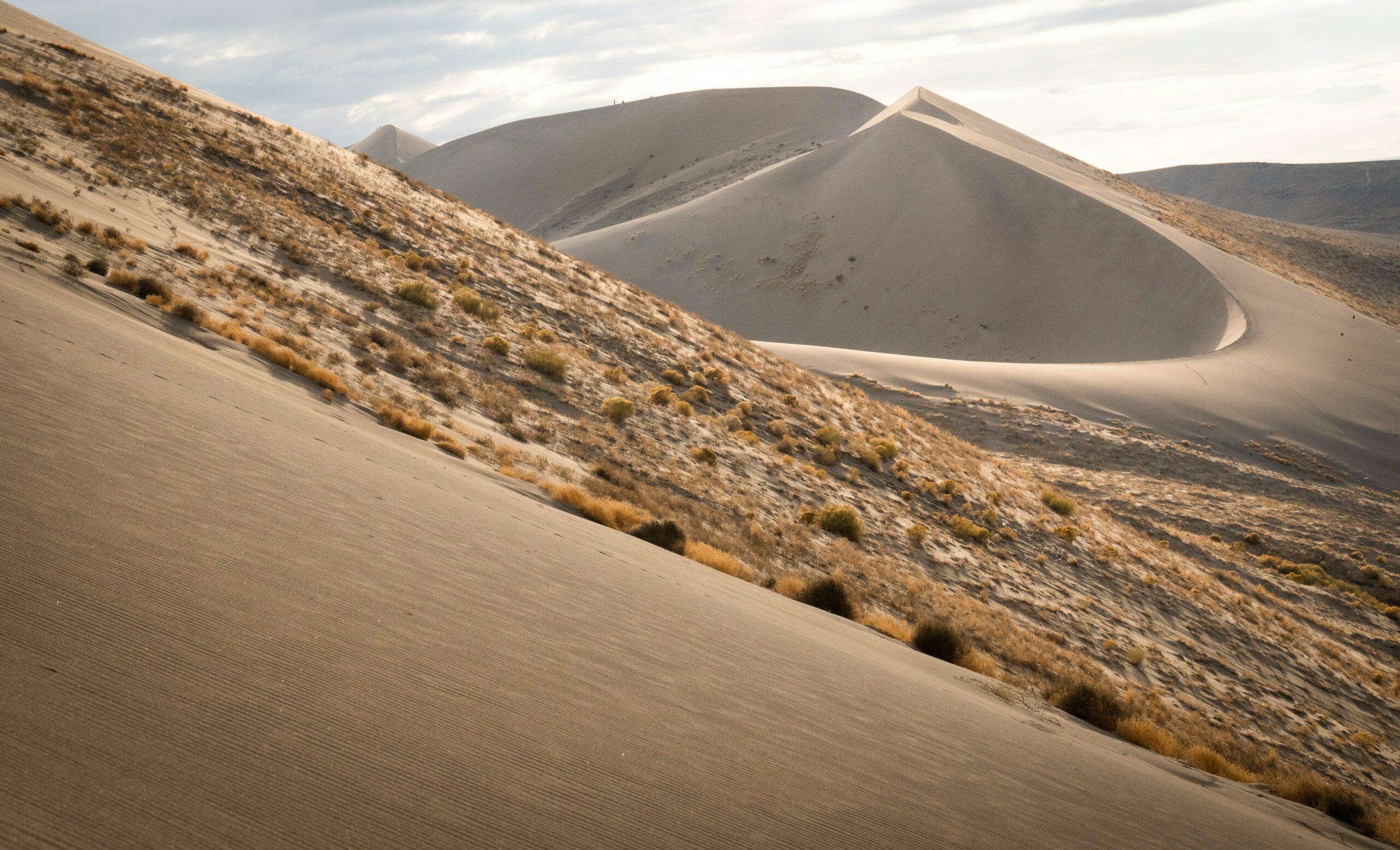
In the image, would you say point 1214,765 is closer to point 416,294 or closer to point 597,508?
point 597,508

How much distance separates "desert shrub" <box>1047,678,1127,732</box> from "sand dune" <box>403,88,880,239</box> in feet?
251

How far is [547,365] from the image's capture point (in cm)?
1454

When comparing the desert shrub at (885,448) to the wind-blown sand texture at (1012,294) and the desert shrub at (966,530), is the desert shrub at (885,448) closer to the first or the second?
the desert shrub at (966,530)

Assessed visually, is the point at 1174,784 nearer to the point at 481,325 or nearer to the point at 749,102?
the point at 481,325

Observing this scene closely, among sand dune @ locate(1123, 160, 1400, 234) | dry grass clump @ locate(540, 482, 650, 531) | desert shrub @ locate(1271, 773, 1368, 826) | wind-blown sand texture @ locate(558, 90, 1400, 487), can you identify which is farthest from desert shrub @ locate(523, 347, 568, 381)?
sand dune @ locate(1123, 160, 1400, 234)

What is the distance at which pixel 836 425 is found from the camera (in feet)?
62.1

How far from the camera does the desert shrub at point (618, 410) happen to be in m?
13.8

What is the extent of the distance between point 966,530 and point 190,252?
13.6 metres

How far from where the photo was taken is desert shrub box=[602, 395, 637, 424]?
45.4ft

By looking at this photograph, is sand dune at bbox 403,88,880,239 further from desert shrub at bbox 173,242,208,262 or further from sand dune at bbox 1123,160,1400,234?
desert shrub at bbox 173,242,208,262

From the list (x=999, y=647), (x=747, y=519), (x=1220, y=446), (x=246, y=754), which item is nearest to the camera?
(x=246, y=754)

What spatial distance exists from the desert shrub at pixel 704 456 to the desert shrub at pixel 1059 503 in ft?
32.1

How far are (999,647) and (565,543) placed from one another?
260 inches

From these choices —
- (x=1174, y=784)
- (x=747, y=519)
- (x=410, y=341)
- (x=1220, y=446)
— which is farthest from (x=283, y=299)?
(x=1220, y=446)
